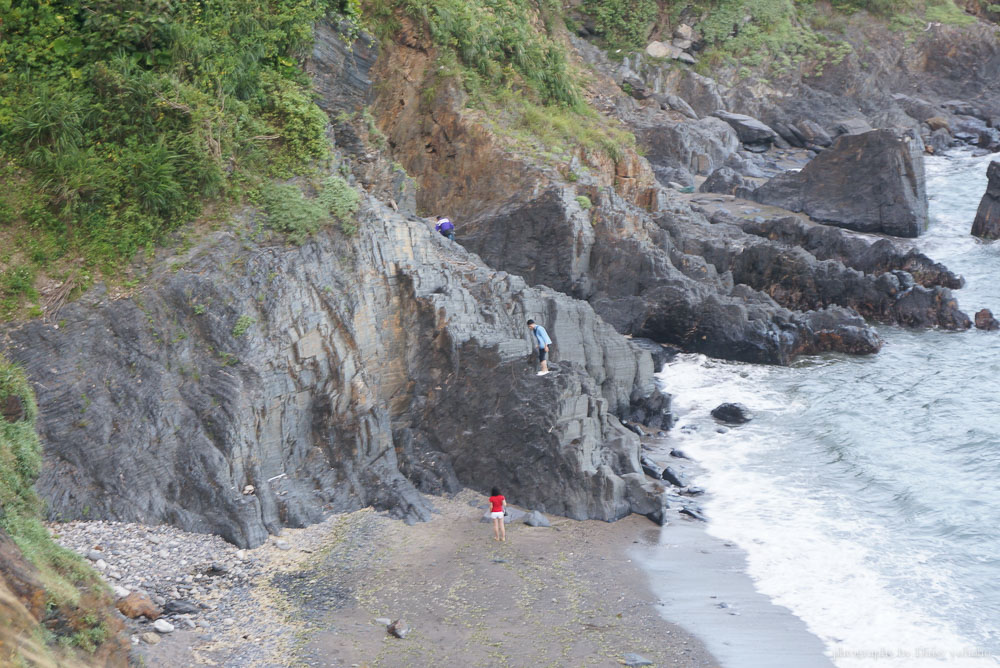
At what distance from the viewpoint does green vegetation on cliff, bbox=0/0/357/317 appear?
577 inches

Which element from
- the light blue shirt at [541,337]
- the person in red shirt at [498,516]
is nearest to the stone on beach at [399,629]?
the person in red shirt at [498,516]

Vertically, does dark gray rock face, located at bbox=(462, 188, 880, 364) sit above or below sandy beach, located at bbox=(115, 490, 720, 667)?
above

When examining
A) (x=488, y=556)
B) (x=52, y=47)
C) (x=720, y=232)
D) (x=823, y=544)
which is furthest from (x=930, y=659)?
(x=720, y=232)

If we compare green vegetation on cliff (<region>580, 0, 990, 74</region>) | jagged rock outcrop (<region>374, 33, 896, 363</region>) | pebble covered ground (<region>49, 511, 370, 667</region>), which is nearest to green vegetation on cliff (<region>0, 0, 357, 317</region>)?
pebble covered ground (<region>49, 511, 370, 667</region>)

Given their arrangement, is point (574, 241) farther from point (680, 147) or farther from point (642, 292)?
point (680, 147)

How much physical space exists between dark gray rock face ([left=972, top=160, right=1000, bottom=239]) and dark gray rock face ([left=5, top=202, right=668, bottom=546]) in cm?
2396

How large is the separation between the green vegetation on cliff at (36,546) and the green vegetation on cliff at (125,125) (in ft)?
7.90

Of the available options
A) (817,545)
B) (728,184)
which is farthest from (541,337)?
(728,184)

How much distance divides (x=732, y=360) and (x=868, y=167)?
1567cm

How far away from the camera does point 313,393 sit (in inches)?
600

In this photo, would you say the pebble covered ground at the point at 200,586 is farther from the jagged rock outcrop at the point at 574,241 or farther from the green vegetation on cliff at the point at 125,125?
the jagged rock outcrop at the point at 574,241

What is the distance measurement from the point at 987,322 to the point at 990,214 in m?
10.0

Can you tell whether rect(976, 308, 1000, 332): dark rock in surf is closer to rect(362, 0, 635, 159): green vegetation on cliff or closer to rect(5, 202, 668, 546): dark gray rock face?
rect(362, 0, 635, 159): green vegetation on cliff

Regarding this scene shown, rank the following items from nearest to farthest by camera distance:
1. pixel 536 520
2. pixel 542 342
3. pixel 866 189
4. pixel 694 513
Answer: pixel 536 520 < pixel 694 513 < pixel 542 342 < pixel 866 189
